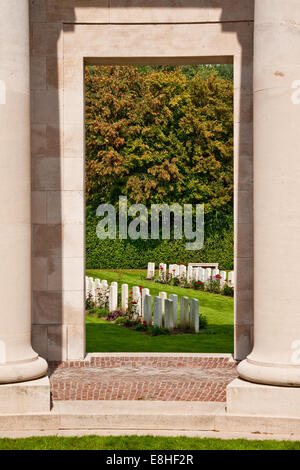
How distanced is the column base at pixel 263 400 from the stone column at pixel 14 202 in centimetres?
406

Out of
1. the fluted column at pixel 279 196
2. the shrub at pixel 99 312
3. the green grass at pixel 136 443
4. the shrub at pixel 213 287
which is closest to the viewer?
the green grass at pixel 136 443

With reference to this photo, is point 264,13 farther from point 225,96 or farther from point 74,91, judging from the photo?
point 225,96

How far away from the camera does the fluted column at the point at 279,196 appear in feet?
44.8

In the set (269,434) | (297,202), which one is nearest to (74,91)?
(297,202)

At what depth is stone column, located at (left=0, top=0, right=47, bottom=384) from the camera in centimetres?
1414

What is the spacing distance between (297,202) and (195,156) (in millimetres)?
53628

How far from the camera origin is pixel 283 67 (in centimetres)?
1377

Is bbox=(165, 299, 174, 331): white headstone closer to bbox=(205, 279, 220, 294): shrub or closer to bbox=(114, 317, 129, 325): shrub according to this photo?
bbox=(114, 317, 129, 325): shrub

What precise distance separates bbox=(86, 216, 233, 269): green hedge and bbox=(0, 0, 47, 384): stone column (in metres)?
48.7

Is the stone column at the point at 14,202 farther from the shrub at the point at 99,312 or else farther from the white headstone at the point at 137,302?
the shrub at the point at 99,312

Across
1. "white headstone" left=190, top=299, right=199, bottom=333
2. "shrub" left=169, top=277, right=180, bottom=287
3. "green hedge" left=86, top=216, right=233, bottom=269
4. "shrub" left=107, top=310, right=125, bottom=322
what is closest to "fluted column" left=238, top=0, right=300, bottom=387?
"white headstone" left=190, top=299, right=199, bottom=333

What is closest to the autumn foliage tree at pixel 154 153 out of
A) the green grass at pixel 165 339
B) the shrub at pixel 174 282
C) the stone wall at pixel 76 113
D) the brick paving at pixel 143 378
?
the shrub at pixel 174 282

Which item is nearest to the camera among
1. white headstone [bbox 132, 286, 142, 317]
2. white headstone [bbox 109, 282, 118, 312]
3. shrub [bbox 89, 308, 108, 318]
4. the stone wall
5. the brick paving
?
the brick paving

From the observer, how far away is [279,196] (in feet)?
45.0
